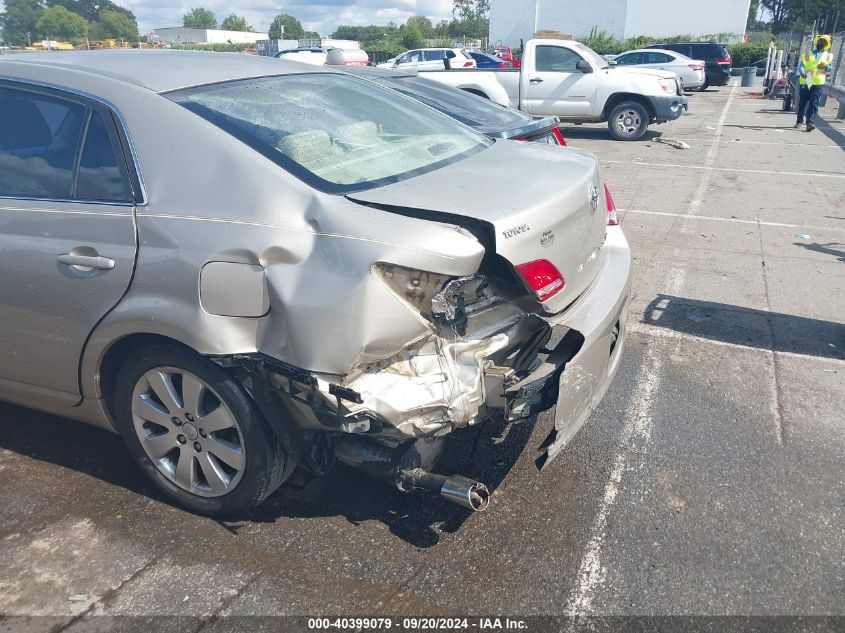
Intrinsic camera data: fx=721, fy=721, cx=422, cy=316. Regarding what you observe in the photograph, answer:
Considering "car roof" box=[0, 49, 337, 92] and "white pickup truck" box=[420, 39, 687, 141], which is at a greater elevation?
"car roof" box=[0, 49, 337, 92]

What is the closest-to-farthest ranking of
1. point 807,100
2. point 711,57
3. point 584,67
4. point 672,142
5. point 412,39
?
point 584,67
point 672,142
point 807,100
point 711,57
point 412,39

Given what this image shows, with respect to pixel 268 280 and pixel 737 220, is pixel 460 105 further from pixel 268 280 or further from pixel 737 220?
pixel 268 280

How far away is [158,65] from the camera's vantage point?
320 cm

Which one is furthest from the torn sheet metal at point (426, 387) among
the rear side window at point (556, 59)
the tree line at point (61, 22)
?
the tree line at point (61, 22)

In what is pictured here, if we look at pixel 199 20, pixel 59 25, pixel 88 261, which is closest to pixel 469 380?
pixel 88 261

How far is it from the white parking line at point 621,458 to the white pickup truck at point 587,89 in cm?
972

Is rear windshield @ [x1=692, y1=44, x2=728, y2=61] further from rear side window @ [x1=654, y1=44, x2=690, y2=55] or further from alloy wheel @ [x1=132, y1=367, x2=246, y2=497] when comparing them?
alloy wheel @ [x1=132, y1=367, x2=246, y2=497]

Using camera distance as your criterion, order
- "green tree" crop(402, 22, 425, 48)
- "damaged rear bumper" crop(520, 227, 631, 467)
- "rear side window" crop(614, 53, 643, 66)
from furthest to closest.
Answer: "green tree" crop(402, 22, 425, 48), "rear side window" crop(614, 53, 643, 66), "damaged rear bumper" crop(520, 227, 631, 467)

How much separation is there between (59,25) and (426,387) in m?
96.7

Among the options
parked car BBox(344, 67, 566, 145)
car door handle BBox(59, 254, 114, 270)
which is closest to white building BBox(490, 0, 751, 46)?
parked car BBox(344, 67, 566, 145)

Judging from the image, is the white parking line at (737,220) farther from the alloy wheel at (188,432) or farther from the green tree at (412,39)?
the green tree at (412,39)

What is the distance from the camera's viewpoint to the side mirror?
561 inches

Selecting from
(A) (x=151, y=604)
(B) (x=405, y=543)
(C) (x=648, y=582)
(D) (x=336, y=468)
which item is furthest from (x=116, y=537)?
(C) (x=648, y=582)

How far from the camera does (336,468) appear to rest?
3414 mm
